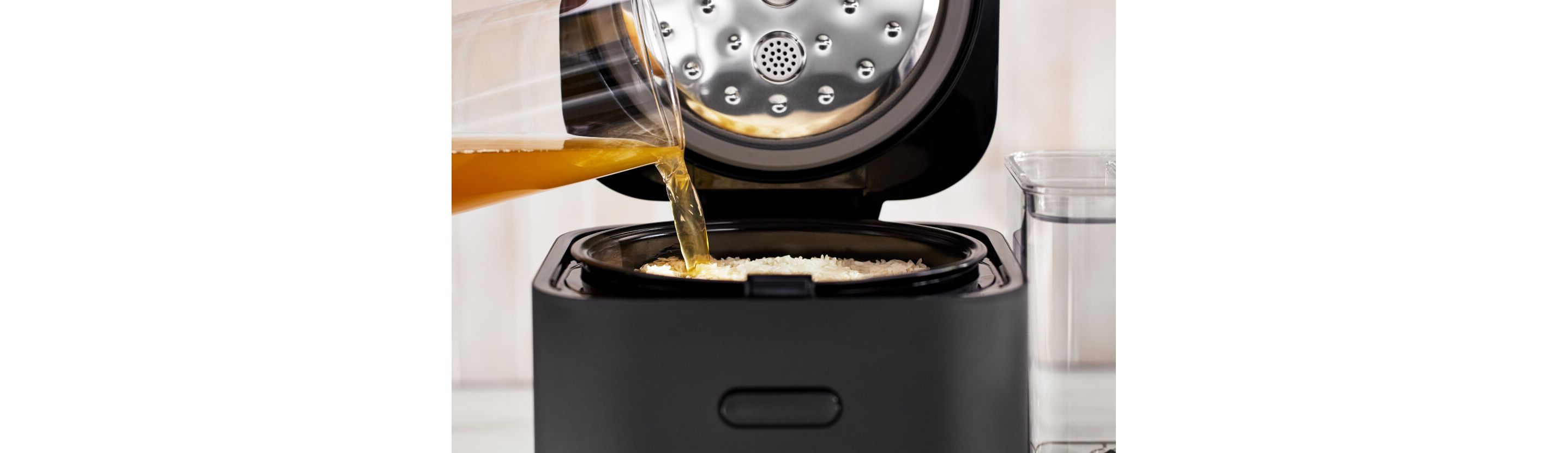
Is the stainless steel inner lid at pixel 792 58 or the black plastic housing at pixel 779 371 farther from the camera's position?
the stainless steel inner lid at pixel 792 58

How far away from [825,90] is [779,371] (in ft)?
1.47

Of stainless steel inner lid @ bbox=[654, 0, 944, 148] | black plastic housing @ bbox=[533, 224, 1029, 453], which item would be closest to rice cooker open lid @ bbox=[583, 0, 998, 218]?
stainless steel inner lid @ bbox=[654, 0, 944, 148]

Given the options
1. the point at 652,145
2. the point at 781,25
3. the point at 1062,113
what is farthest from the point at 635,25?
the point at 1062,113

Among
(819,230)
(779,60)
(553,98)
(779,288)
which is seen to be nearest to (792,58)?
(779,60)

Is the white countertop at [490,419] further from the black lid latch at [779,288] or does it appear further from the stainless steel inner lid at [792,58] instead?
the black lid latch at [779,288]

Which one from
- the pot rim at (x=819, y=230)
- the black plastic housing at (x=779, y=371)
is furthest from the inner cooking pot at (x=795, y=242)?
the black plastic housing at (x=779, y=371)

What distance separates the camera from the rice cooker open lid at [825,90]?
3.65 ft

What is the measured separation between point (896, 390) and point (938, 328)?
0.05m

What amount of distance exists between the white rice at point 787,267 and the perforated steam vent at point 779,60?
190mm

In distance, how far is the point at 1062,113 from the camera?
3.72ft

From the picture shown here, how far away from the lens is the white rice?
99cm

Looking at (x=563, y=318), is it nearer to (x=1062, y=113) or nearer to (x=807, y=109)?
(x=807, y=109)

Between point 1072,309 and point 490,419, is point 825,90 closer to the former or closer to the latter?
point 1072,309

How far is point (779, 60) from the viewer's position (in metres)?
1.12
